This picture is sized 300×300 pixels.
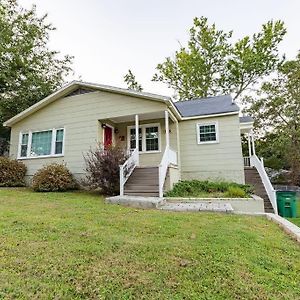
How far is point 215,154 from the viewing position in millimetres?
12180

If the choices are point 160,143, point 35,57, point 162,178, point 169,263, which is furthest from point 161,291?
point 35,57

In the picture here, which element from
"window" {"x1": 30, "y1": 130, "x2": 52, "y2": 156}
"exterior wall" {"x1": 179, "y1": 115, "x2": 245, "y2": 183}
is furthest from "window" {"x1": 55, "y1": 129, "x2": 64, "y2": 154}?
"exterior wall" {"x1": 179, "y1": 115, "x2": 245, "y2": 183}

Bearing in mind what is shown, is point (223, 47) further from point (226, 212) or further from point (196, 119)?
point (226, 212)

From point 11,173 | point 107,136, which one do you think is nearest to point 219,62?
point 107,136

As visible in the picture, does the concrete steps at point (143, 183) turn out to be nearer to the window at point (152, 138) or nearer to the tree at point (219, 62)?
the window at point (152, 138)

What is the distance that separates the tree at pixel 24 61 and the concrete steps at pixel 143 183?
10796 millimetres

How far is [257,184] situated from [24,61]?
17.8m

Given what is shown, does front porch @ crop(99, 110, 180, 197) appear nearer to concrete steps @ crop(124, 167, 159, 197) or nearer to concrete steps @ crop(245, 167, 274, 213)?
concrete steps @ crop(124, 167, 159, 197)

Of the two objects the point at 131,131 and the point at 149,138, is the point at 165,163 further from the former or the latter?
the point at 131,131

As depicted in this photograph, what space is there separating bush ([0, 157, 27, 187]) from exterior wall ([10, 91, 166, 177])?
50cm

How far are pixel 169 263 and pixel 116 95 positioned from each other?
32.9 feet

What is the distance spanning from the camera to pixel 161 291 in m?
2.49

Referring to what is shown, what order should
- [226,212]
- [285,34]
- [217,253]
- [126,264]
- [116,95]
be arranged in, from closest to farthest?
[126,264] < [217,253] < [226,212] < [116,95] < [285,34]

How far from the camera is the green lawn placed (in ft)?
8.30
